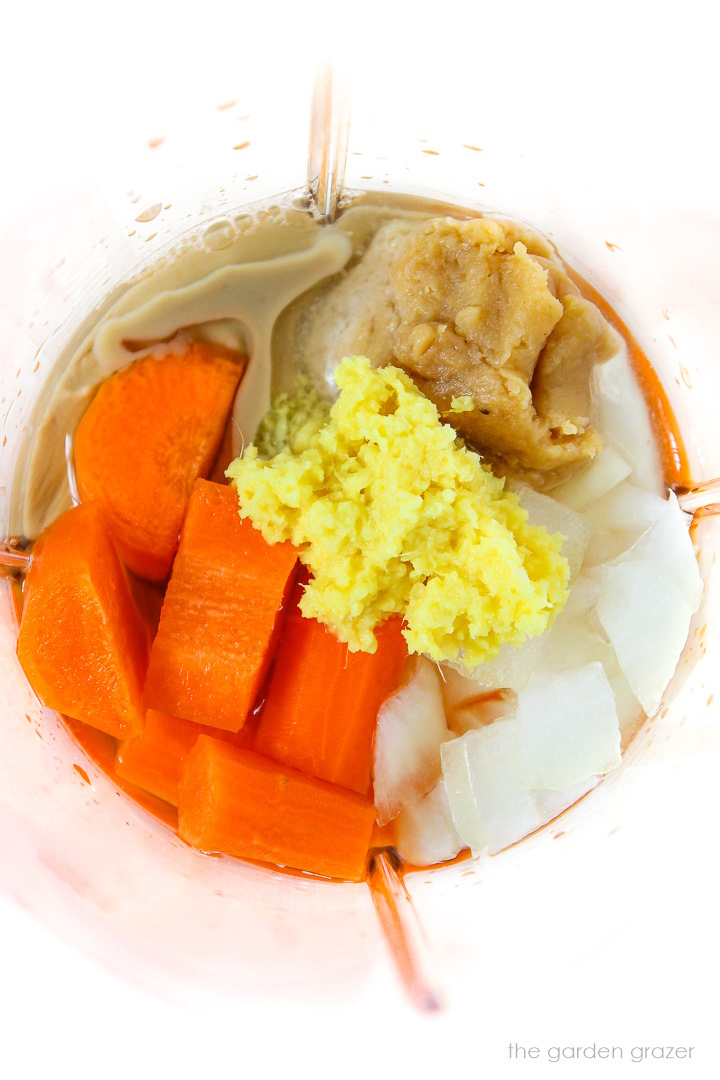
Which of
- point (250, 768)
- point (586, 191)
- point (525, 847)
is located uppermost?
point (586, 191)

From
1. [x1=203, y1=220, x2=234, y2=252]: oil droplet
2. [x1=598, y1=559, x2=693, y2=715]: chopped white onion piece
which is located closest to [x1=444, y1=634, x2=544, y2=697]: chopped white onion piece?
[x1=598, y1=559, x2=693, y2=715]: chopped white onion piece

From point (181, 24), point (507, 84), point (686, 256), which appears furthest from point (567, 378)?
point (181, 24)

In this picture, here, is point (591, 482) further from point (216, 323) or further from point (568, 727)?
point (216, 323)

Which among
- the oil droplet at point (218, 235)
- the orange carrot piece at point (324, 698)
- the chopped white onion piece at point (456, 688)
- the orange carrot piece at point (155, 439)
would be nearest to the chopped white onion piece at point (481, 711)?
the chopped white onion piece at point (456, 688)

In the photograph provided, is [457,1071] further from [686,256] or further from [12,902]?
[686,256]

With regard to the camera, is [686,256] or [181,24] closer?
[181,24]

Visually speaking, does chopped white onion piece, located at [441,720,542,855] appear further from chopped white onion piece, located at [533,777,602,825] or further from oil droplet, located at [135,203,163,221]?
oil droplet, located at [135,203,163,221]
